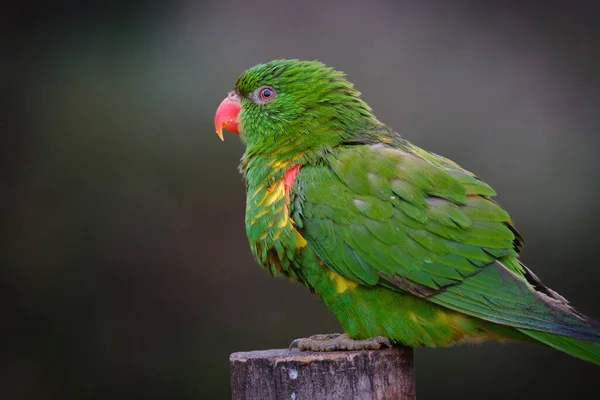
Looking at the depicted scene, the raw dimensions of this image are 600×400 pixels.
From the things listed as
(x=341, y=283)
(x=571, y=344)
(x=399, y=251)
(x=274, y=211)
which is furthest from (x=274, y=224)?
(x=571, y=344)

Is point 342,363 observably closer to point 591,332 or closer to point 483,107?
point 591,332

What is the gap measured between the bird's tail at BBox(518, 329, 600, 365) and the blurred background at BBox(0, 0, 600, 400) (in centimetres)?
346

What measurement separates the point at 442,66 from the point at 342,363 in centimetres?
424

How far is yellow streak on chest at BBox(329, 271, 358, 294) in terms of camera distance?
10.3 feet

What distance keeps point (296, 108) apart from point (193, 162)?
3039mm

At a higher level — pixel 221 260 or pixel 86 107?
pixel 86 107

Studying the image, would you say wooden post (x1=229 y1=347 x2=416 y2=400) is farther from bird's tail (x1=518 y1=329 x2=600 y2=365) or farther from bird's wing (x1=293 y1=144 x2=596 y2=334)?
bird's tail (x1=518 y1=329 x2=600 y2=365)

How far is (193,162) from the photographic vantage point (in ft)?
21.2

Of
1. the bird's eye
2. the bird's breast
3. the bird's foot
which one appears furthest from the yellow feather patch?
the bird's eye

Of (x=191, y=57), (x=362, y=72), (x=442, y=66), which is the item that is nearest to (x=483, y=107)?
(x=442, y=66)

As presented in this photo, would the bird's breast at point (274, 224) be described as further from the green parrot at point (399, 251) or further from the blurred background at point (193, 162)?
the blurred background at point (193, 162)

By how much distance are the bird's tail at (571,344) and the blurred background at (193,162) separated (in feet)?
11.4

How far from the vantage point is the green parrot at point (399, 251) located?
294cm

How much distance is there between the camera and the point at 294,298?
640 centimetres
